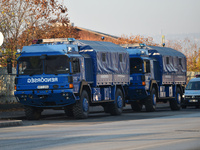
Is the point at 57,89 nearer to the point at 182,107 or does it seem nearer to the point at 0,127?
the point at 0,127

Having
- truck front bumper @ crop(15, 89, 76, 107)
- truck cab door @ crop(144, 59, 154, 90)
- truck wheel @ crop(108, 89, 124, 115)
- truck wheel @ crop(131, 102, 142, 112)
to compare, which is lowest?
truck wheel @ crop(131, 102, 142, 112)

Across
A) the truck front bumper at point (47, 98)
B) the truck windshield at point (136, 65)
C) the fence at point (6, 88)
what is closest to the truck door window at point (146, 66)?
the truck windshield at point (136, 65)

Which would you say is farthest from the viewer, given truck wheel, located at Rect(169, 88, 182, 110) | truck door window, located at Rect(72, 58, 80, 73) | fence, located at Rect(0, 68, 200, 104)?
truck wheel, located at Rect(169, 88, 182, 110)

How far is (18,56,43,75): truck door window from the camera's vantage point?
2300 cm

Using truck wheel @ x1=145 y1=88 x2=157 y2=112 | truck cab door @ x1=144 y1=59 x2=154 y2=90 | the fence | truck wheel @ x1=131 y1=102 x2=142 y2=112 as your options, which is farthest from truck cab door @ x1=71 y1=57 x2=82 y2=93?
truck wheel @ x1=131 y1=102 x2=142 y2=112

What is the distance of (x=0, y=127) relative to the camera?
19328 mm

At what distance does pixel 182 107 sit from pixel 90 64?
40.5ft

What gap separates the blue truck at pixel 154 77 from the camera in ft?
97.4

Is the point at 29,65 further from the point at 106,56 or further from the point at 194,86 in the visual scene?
the point at 194,86

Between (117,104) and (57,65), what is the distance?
5135 mm

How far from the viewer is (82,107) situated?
23.3m

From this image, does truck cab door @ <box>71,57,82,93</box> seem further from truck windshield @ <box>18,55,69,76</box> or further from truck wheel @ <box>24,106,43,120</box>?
truck wheel @ <box>24,106,43,120</box>

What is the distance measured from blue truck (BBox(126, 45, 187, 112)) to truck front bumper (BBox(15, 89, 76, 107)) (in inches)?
258

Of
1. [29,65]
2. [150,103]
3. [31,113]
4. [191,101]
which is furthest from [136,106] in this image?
[29,65]
